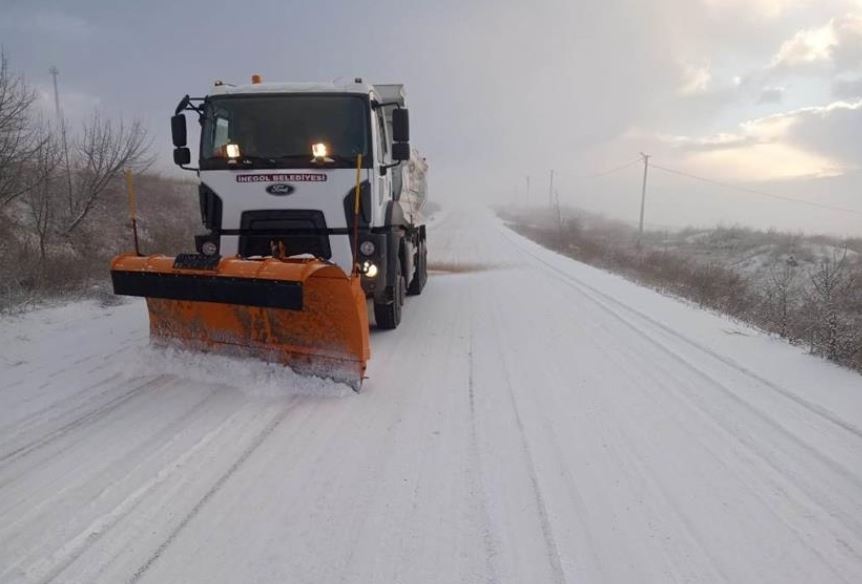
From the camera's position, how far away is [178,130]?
258 inches

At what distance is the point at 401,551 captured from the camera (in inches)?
106

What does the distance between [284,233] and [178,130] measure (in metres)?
2.00

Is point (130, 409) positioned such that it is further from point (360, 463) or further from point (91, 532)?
point (360, 463)

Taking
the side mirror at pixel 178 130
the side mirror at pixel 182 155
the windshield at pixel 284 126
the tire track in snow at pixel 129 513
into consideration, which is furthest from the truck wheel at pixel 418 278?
the tire track in snow at pixel 129 513

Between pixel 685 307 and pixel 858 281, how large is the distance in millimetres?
8275

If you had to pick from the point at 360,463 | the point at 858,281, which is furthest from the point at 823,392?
the point at 858,281

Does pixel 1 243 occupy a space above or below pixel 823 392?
above

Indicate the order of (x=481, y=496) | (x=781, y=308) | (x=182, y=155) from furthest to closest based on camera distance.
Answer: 1. (x=781, y=308)
2. (x=182, y=155)
3. (x=481, y=496)

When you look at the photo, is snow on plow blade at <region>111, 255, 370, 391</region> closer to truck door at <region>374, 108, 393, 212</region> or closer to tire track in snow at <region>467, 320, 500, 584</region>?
tire track in snow at <region>467, 320, 500, 584</region>

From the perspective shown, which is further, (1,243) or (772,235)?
(772,235)

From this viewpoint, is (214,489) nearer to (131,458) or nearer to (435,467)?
(131,458)

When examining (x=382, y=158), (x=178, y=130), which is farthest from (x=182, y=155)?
(x=382, y=158)

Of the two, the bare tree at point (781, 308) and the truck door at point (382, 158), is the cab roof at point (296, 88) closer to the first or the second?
the truck door at point (382, 158)

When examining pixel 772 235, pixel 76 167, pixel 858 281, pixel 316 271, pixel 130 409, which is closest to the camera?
pixel 130 409
